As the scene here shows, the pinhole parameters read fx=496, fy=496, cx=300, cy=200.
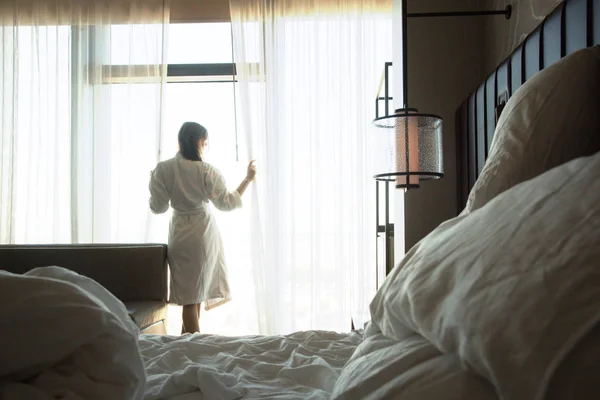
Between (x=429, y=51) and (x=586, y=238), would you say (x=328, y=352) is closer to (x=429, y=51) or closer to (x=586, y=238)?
(x=586, y=238)

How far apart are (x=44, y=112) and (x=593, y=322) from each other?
3991 millimetres

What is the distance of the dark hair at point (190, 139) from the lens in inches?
123

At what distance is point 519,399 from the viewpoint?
445 mm

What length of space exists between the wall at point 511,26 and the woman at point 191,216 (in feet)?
5.82

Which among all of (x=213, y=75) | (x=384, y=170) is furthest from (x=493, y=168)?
(x=213, y=75)

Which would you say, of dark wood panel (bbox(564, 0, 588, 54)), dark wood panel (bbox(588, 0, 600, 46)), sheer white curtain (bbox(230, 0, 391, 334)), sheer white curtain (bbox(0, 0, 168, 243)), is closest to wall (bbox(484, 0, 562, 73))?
dark wood panel (bbox(564, 0, 588, 54))

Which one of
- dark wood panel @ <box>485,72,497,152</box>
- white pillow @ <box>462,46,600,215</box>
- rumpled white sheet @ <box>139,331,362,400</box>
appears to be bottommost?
rumpled white sheet @ <box>139,331,362,400</box>

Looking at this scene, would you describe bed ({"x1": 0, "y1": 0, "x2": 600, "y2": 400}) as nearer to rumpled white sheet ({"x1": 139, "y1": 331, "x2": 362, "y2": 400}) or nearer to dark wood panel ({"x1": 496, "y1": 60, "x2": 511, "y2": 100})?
rumpled white sheet ({"x1": 139, "y1": 331, "x2": 362, "y2": 400})

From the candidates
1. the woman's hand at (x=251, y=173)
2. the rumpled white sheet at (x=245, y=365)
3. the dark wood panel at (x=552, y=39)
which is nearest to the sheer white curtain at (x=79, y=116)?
the woman's hand at (x=251, y=173)

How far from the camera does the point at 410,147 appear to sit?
1783 mm

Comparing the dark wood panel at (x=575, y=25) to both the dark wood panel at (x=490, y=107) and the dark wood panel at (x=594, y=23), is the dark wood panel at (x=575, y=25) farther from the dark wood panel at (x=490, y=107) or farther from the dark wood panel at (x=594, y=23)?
the dark wood panel at (x=490, y=107)

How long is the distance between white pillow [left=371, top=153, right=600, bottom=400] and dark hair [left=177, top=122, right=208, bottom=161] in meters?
2.63

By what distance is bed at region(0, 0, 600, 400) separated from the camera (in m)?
0.46

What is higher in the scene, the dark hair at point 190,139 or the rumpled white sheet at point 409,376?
the dark hair at point 190,139
